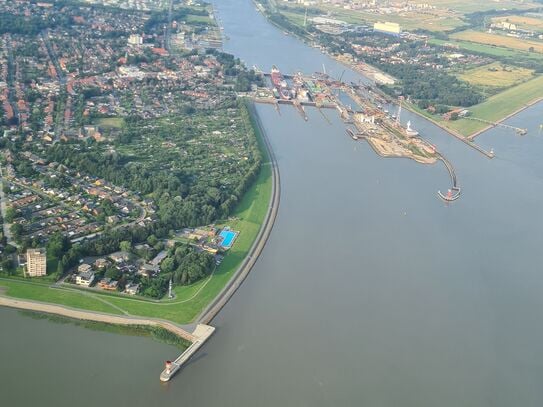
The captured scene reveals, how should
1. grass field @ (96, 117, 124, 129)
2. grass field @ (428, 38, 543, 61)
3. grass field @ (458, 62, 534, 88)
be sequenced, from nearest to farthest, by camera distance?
grass field @ (96, 117, 124, 129) < grass field @ (458, 62, 534, 88) < grass field @ (428, 38, 543, 61)

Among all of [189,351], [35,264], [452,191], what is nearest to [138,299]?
[189,351]

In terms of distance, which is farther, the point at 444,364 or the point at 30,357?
the point at 444,364

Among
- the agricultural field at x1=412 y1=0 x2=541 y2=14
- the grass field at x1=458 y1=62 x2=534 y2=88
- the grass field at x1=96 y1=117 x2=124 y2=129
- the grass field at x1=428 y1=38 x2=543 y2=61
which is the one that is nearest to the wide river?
the grass field at x1=96 y1=117 x2=124 y2=129

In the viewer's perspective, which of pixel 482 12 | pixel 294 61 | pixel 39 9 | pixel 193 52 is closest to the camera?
pixel 193 52

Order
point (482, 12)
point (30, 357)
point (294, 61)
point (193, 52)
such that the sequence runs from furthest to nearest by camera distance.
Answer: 1. point (482, 12)
2. point (294, 61)
3. point (193, 52)
4. point (30, 357)

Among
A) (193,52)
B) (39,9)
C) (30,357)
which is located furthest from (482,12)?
(30,357)

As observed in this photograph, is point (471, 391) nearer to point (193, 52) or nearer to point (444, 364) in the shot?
point (444, 364)

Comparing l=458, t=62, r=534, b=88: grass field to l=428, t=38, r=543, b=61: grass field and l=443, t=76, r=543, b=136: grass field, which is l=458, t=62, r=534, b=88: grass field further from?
l=428, t=38, r=543, b=61: grass field

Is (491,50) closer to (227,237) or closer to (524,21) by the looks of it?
(524,21)
